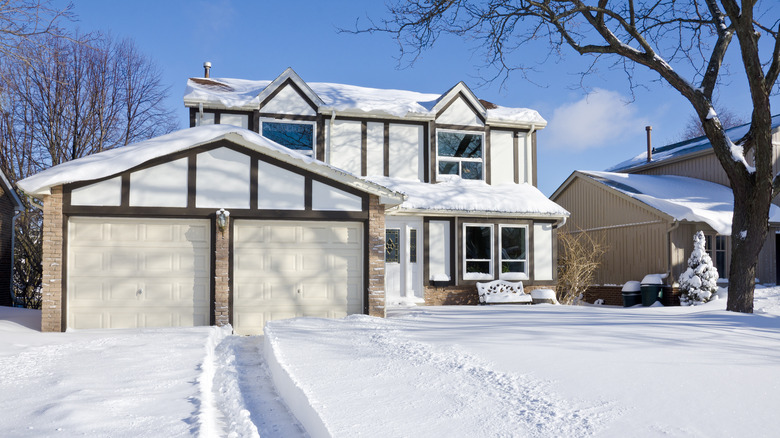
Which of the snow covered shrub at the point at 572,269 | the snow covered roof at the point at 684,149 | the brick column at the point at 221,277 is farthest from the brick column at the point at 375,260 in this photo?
the snow covered roof at the point at 684,149

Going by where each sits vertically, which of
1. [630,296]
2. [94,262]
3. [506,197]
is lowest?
[630,296]

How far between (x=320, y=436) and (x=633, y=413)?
2355 millimetres

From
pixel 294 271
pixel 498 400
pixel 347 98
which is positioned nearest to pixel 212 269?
pixel 294 271

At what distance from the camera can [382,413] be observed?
459 centimetres

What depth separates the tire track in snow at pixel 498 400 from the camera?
13.3 feet

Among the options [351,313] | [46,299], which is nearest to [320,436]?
[351,313]

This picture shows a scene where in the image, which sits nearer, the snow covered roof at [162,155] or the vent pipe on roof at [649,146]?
the snow covered roof at [162,155]

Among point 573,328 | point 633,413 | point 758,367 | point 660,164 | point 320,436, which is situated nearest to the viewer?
point 633,413

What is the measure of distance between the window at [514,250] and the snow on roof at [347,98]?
133 inches

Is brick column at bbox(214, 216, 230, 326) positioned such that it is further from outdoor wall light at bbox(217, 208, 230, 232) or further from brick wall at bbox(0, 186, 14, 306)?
brick wall at bbox(0, 186, 14, 306)

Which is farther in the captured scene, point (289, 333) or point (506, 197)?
point (506, 197)

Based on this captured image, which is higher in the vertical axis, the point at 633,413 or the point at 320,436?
the point at 633,413

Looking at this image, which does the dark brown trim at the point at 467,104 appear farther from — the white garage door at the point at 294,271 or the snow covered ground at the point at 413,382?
the snow covered ground at the point at 413,382

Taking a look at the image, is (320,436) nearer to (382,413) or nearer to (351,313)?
(382,413)
